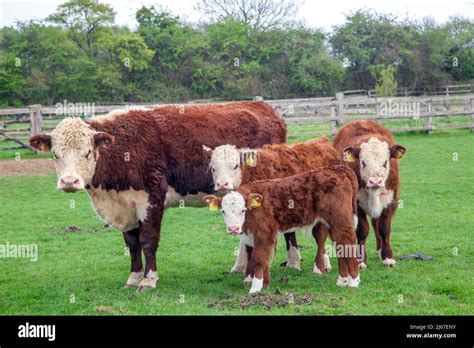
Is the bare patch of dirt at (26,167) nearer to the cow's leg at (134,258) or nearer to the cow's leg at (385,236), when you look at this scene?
the cow's leg at (134,258)

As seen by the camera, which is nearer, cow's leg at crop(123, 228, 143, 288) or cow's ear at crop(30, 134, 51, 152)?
cow's ear at crop(30, 134, 51, 152)

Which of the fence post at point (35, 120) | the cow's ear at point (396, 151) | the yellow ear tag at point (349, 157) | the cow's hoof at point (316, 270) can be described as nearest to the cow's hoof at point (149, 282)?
the cow's hoof at point (316, 270)

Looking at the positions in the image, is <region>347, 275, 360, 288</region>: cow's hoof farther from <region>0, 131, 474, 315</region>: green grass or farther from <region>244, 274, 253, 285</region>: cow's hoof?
<region>244, 274, 253, 285</region>: cow's hoof

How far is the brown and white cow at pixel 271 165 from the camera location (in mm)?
8906

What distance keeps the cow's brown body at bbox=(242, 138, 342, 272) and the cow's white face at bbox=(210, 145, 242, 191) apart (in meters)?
0.10

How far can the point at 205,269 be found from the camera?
32.0ft

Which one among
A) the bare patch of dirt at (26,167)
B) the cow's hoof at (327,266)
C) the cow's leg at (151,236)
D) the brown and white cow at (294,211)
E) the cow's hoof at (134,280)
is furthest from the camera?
the bare patch of dirt at (26,167)

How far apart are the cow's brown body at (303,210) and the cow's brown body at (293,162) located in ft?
2.48

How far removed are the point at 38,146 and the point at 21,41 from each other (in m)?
36.8

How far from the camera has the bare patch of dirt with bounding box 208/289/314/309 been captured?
24.1 feet

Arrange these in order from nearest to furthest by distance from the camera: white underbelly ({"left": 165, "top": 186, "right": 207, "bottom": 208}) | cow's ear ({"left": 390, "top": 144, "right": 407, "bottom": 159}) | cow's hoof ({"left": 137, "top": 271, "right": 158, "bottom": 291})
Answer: cow's hoof ({"left": 137, "top": 271, "right": 158, "bottom": 291}) → white underbelly ({"left": 165, "top": 186, "right": 207, "bottom": 208}) → cow's ear ({"left": 390, "top": 144, "right": 407, "bottom": 159})

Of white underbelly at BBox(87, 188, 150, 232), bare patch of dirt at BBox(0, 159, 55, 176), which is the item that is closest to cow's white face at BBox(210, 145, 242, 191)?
white underbelly at BBox(87, 188, 150, 232)

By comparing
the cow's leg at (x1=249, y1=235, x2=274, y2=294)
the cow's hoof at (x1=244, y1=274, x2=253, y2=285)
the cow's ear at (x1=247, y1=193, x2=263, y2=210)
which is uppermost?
the cow's ear at (x1=247, y1=193, x2=263, y2=210)

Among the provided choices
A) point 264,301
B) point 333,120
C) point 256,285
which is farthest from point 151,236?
point 333,120
